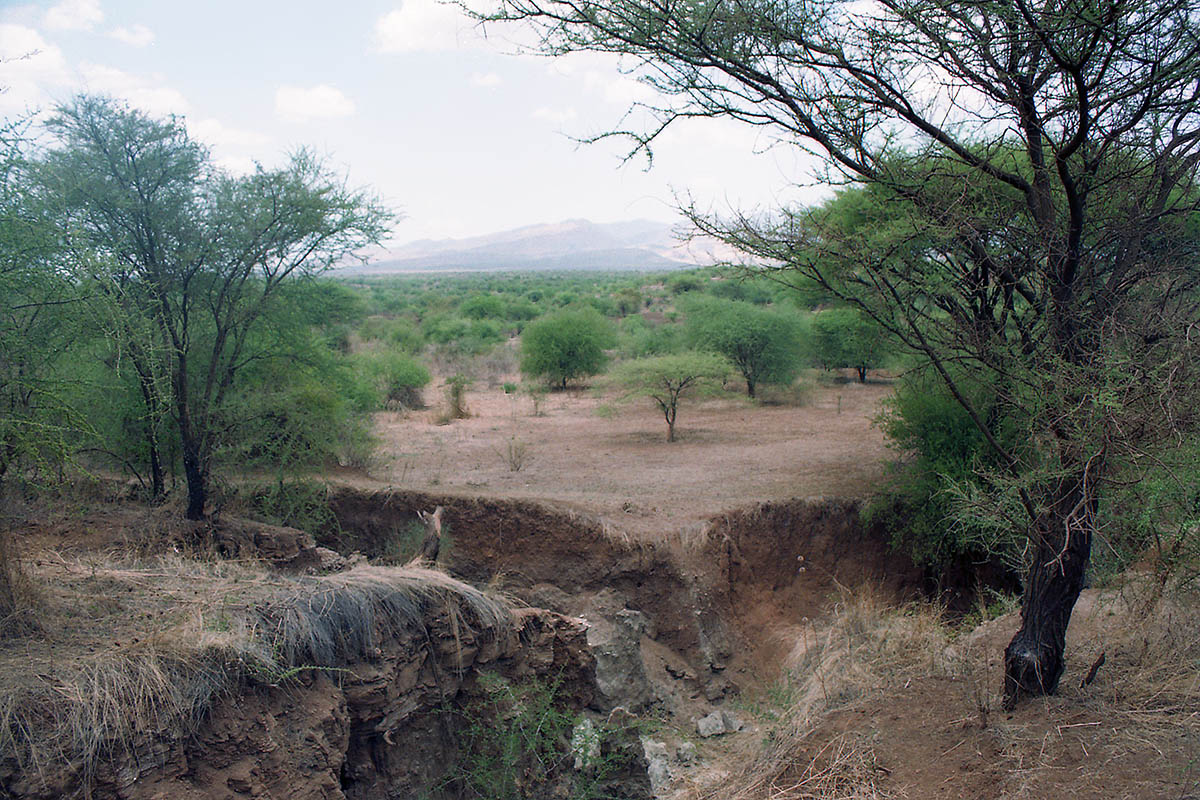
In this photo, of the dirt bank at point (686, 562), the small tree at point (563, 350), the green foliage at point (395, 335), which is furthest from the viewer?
the green foliage at point (395, 335)

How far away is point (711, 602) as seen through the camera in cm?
1009

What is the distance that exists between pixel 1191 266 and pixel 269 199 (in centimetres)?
908

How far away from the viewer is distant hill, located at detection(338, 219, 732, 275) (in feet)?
407

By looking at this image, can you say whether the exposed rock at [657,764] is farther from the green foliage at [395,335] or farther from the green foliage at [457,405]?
the green foliage at [395,335]

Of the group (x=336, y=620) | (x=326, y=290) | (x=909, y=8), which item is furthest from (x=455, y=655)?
(x=326, y=290)

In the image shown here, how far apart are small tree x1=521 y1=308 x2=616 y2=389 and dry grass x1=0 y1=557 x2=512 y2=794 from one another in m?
17.6

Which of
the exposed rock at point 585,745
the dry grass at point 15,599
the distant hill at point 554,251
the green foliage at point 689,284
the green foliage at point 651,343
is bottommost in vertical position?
the exposed rock at point 585,745

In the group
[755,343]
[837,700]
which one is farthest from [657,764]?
[755,343]

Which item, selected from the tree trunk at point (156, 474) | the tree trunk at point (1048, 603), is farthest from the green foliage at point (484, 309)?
the tree trunk at point (1048, 603)

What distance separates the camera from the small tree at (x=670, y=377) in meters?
16.4

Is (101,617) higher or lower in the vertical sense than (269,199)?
lower

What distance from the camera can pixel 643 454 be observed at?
14891mm

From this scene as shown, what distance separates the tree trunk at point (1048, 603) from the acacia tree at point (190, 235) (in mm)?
7867

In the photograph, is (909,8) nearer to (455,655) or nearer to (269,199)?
(455,655)
